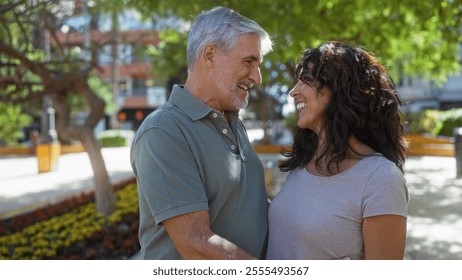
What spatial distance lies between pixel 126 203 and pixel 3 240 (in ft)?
7.58

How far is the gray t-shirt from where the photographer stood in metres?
1.79

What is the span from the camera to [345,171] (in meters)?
1.93

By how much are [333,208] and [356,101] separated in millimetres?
392

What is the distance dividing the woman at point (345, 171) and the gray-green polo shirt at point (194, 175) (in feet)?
0.50

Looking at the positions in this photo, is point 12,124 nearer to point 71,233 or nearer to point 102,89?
point 102,89

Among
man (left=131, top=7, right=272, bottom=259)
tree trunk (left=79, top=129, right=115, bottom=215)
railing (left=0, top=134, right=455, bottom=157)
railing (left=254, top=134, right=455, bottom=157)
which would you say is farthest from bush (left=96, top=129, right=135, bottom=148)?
man (left=131, top=7, right=272, bottom=259)

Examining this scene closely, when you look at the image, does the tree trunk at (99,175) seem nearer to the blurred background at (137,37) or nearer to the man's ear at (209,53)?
the blurred background at (137,37)

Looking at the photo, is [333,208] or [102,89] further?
[102,89]

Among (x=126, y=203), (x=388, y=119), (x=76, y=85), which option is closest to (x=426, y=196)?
(x=126, y=203)

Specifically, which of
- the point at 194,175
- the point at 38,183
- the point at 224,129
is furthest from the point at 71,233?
the point at 38,183

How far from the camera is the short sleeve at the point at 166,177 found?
1.68 m

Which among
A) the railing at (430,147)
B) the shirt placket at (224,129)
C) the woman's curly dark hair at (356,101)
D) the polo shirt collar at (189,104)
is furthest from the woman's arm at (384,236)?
the railing at (430,147)

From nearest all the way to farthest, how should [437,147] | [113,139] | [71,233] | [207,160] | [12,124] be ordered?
[207,160] < [71,233] < [437,147] < [12,124] < [113,139]

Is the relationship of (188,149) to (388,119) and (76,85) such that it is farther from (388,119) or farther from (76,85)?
(76,85)
